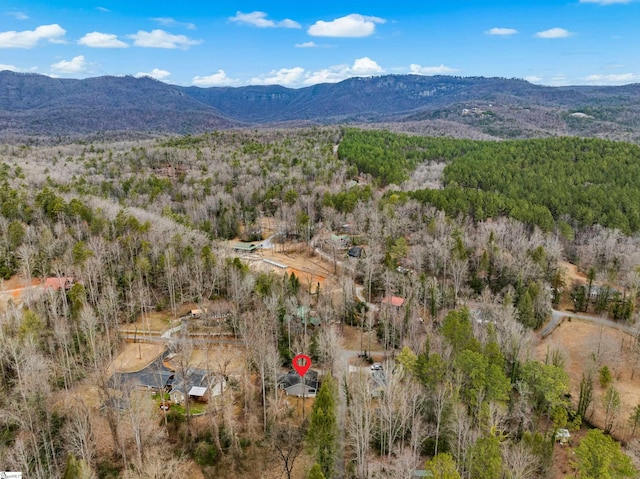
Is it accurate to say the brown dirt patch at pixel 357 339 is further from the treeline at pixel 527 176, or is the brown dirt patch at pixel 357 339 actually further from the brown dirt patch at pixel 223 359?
the treeline at pixel 527 176

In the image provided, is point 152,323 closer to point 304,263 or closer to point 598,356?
point 304,263

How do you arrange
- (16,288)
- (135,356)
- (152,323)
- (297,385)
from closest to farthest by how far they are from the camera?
(297,385)
(135,356)
(152,323)
(16,288)

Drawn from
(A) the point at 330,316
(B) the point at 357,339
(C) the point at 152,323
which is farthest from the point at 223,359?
(B) the point at 357,339

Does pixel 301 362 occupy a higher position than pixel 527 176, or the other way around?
pixel 527 176

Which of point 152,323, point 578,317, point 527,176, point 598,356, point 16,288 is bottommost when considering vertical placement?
point 578,317

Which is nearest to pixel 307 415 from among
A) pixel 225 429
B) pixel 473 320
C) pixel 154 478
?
pixel 225 429
